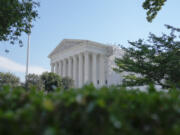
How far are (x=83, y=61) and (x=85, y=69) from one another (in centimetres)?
375

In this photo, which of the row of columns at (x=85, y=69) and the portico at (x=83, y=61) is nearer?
the portico at (x=83, y=61)

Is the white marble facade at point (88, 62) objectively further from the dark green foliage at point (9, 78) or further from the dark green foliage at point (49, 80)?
the dark green foliage at point (9, 78)

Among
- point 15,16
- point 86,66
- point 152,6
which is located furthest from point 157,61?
point 86,66

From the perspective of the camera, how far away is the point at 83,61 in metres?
51.8

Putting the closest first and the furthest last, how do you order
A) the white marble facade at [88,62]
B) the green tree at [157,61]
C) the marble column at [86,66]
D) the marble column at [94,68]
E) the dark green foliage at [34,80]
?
the green tree at [157,61], the dark green foliage at [34,80], the marble column at [86,66], the white marble facade at [88,62], the marble column at [94,68]

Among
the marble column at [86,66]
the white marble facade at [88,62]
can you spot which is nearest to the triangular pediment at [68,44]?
the white marble facade at [88,62]

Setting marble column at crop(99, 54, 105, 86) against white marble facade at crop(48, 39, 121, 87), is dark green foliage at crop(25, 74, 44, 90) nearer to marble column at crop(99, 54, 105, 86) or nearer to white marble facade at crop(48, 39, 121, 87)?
white marble facade at crop(48, 39, 121, 87)

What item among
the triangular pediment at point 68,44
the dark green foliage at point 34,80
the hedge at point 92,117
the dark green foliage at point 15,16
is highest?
the triangular pediment at point 68,44

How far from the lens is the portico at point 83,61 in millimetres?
49438

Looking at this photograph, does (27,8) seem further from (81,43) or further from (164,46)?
(81,43)

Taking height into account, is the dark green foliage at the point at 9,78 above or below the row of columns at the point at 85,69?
below

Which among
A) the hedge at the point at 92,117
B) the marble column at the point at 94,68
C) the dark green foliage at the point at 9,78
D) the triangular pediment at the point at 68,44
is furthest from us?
the marble column at the point at 94,68

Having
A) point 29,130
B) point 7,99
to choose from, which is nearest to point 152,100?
point 29,130

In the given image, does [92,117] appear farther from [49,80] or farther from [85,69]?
[85,69]
